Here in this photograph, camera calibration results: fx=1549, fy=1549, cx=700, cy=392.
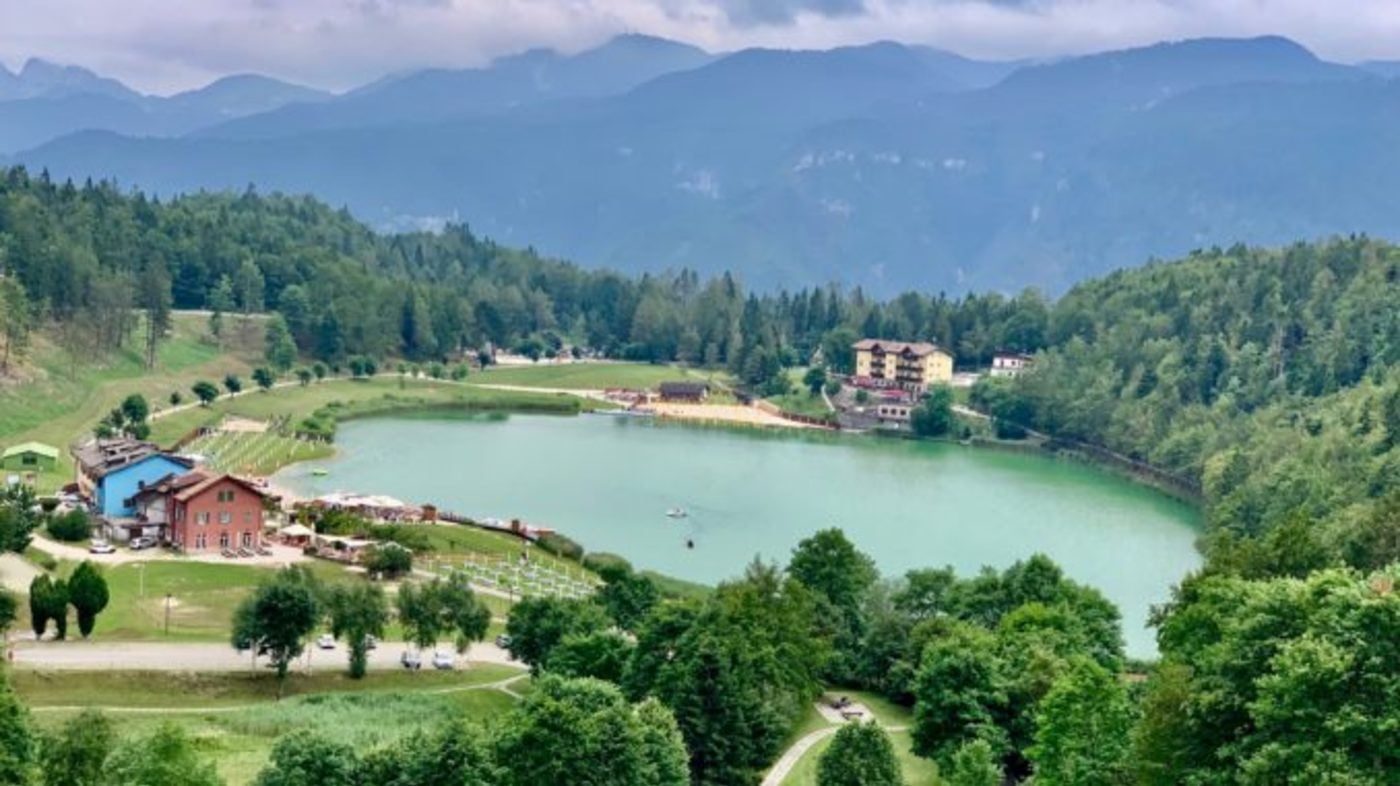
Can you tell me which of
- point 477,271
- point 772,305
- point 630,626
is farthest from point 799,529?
point 477,271

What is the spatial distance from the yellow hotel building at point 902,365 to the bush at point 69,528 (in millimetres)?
57667

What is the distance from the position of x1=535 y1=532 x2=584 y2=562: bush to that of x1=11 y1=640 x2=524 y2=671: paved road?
12.6m

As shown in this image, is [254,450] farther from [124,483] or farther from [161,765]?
[161,765]

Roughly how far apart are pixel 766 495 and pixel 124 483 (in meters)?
24.8

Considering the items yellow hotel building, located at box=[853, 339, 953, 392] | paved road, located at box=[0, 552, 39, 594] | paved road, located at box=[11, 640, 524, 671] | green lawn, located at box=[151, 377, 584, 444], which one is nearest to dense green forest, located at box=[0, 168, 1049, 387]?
yellow hotel building, located at box=[853, 339, 953, 392]

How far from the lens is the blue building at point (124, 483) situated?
1598 inches

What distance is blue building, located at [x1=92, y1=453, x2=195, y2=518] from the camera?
133 feet

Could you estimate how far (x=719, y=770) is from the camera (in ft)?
75.5

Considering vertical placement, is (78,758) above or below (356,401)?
above

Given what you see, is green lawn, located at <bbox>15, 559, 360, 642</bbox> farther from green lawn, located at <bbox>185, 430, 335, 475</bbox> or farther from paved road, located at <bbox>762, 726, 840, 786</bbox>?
green lawn, located at <bbox>185, 430, 335, 475</bbox>

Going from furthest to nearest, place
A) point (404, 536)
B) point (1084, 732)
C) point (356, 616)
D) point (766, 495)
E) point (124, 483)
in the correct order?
point (766, 495)
point (124, 483)
point (404, 536)
point (356, 616)
point (1084, 732)

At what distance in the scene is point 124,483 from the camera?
40.8m

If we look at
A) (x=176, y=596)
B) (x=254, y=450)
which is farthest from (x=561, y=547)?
(x=254, y=450)

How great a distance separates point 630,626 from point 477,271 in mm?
97344
